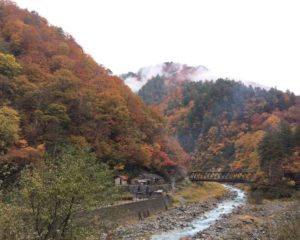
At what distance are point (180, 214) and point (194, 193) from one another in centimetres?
2098

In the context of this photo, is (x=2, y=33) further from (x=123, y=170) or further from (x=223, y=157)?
(x=223, y=157)

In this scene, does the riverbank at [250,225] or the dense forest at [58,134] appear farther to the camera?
the riverbank at [250,225]

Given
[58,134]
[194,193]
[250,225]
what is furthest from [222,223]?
[194,193]

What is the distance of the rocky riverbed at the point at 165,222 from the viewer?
111 feet

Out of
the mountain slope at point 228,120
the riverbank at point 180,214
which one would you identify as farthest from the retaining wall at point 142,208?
the mountain slope at point 228,120

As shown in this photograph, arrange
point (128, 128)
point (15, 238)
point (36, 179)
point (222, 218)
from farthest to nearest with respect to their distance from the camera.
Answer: point (128, 128) → point (222, 218) → point (36, 179) → point (15, 238)

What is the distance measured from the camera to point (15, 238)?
1164 cm

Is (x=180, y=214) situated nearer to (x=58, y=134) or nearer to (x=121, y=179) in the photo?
(x=121, y=179)

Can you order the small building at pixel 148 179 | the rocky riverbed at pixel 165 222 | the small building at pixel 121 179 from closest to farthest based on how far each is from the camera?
the rocky riverbed at pixel 165 222, the small building at pixel 121 179, the small building at pixel 148 179

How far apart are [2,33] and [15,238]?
66211mm

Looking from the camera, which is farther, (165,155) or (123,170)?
(165,155)

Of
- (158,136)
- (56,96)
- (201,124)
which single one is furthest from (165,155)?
(201,124)

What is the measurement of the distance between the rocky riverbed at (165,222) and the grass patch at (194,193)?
318 centimetres

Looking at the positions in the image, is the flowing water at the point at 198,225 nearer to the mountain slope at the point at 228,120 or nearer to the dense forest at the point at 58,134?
the dense forest at the point at 58,134
